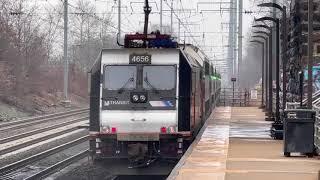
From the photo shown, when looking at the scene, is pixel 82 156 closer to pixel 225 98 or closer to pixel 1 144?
pixel 1 144

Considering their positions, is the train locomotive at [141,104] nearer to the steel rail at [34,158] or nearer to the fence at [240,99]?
the steel rail at [34,158]

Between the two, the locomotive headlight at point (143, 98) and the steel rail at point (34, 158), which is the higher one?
the locomotive headlight at point (143, 98)

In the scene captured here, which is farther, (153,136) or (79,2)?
(79,2)

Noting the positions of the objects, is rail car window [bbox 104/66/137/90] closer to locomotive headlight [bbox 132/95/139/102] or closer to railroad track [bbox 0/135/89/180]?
locomotive headlight [bbox 132/95/139/102]

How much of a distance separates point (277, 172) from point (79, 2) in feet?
183

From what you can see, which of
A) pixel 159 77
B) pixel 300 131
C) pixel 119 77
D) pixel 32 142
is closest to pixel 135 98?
pixel 119 77

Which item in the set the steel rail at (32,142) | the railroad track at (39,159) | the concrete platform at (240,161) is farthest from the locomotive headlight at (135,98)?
the steel rail at (32,142)

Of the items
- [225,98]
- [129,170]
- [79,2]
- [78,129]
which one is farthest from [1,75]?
[129,170]

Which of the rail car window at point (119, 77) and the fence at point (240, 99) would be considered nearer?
the rail car window at point (119, 77)

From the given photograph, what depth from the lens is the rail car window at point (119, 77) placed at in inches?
611

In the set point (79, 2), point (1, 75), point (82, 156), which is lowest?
point (82, 156)

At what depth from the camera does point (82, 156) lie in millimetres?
21766

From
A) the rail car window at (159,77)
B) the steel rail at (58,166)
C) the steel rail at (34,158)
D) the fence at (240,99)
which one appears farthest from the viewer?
the fence at (240,99)

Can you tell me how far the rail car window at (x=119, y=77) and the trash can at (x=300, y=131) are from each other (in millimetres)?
3714
